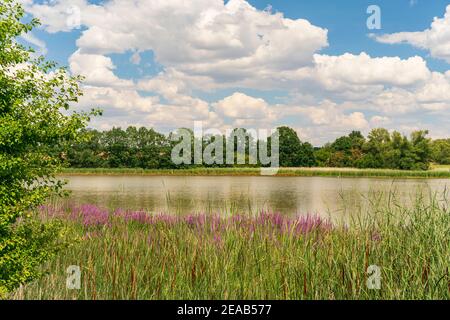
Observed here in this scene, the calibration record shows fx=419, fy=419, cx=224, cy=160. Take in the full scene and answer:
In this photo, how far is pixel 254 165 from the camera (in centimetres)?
8462

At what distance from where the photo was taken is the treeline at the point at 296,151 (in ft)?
243

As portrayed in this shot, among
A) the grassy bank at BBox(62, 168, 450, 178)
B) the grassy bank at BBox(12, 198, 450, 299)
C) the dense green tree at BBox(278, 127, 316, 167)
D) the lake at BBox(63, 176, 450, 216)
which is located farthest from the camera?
the dense green tree at BBox(278, 127, 316, 167)

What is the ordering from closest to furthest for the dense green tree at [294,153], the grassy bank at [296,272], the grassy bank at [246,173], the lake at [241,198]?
the grassy bank at [296,272], the lake at [241,198], the grassy bank at [246,173], the dense green tree at [294,153]

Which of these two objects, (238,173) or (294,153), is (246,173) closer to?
(238,173)

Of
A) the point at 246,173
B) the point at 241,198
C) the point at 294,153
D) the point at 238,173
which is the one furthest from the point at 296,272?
the point at 294,153

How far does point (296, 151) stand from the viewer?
88.4m

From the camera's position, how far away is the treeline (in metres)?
73.9

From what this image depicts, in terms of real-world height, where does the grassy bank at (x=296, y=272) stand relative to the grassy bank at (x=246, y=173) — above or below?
above

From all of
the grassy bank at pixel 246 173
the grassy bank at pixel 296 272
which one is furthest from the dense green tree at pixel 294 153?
the grassy bank at pixel 296 272

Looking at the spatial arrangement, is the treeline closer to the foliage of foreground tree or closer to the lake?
the lake

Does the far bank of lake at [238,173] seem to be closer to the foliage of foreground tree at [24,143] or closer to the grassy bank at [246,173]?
the grassy bank at [246,173]

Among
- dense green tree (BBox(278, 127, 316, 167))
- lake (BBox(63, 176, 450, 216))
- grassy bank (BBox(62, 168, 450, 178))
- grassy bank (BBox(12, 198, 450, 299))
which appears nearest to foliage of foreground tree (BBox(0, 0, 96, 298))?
grassy bank (BBox(12, 198, 450, 299))

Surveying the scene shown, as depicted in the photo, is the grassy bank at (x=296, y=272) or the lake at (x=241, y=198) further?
the lake at (x=241, y=198)

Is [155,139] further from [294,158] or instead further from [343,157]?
[343,157]
